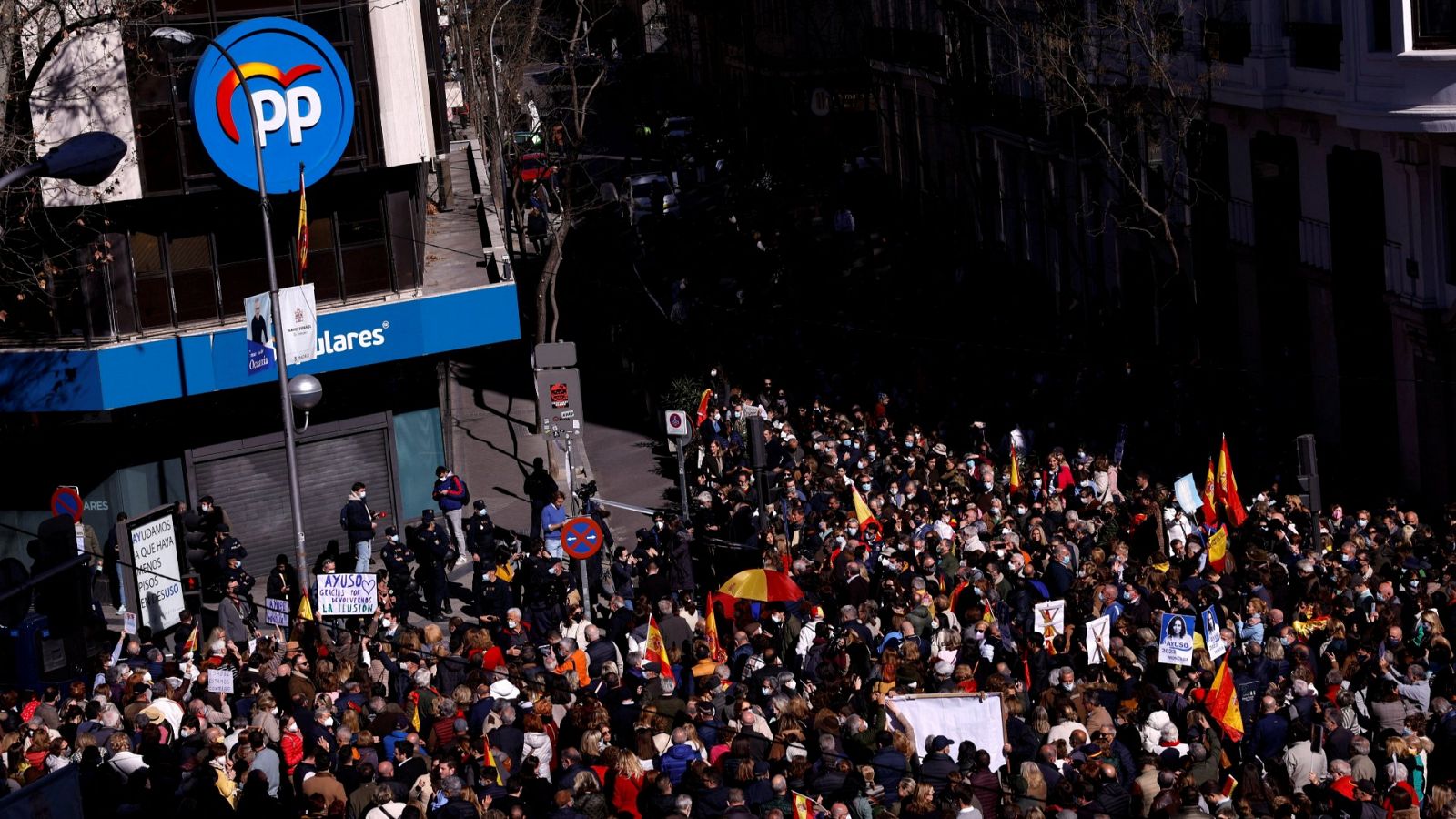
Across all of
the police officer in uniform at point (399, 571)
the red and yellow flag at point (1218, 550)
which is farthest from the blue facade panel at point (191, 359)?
the red and yellow flag at point (1218, 550)

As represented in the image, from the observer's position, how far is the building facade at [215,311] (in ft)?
95.6

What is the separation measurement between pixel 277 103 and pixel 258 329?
16.0 feet

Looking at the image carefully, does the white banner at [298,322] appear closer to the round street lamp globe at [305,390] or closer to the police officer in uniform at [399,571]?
the round street lamp globe at [305,390]

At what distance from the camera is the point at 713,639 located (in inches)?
843

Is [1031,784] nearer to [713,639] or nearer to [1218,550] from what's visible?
[713,639]

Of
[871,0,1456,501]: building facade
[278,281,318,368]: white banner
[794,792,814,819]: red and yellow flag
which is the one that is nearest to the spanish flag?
[278,281,318,368]: white banner

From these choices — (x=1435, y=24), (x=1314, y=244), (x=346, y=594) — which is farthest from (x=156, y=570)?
(x=1314, y=244)

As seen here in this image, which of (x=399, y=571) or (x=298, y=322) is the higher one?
(x=298, y=322)

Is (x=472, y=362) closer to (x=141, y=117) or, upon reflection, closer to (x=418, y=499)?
(x=418, y=499)

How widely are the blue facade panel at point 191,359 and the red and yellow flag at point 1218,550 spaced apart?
44.3 ft

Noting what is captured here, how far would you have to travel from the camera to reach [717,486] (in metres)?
29.6

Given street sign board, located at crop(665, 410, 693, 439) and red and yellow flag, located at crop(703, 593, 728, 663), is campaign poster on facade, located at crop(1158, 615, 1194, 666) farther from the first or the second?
street sign board, located at crop(665, 410, 693, 439)

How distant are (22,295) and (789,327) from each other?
16.1m

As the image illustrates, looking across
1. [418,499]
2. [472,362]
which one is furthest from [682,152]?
[418,499]
